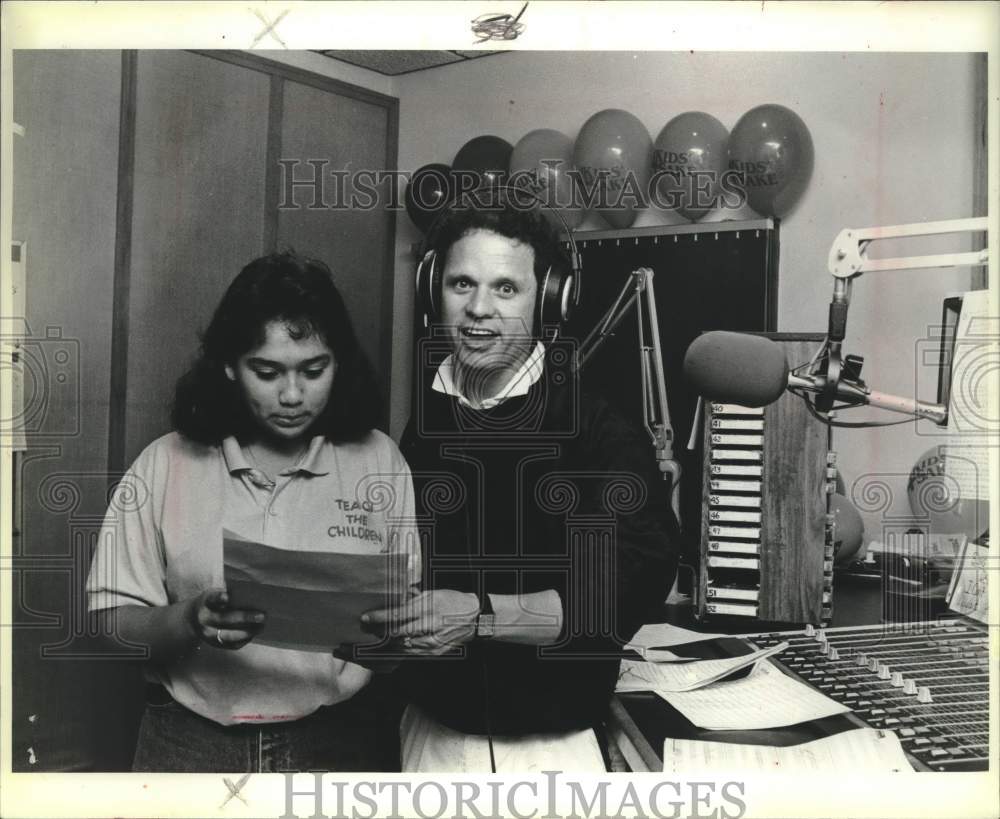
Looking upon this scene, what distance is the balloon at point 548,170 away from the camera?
1707 mm

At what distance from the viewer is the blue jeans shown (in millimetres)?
1655

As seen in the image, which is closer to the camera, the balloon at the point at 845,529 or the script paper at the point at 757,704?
the script paper at the point at 757,704

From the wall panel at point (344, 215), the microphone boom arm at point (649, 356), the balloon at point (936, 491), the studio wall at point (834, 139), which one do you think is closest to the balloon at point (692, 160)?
the studio wall at point (834, 139)

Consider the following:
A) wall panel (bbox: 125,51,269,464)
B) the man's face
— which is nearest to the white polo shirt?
wall panel (bbox: 125,51,269,464)

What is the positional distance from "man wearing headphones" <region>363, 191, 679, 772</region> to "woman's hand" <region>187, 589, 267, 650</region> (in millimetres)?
248

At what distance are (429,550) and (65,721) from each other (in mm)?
739

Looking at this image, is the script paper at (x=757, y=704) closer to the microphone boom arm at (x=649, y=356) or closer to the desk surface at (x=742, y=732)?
the desk surface at (x=742, y=732)

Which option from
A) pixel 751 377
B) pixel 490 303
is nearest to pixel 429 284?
pixel 490 303

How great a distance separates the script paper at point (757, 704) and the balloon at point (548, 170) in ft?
2.82

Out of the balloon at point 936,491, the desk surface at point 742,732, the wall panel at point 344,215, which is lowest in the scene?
the desk surface at point 742,732

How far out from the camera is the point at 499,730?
1674mm

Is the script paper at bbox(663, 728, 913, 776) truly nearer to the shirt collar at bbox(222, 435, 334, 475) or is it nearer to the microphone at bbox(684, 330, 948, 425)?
the microphone at bbox(684, 330, 948, 425)

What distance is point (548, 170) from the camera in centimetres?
171

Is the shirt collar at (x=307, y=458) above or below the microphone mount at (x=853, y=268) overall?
below
